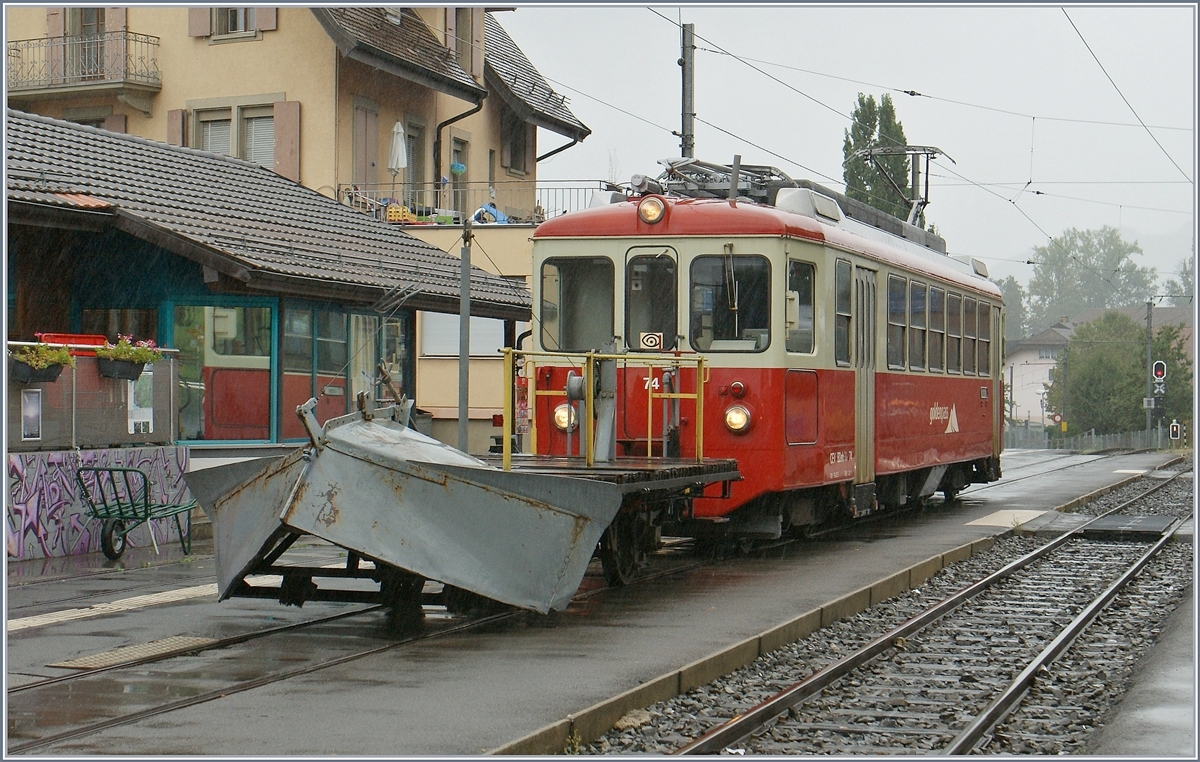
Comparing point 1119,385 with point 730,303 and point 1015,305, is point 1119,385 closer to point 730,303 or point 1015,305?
point 730,303

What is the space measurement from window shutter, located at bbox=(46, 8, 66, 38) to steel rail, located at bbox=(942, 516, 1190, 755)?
2347cm

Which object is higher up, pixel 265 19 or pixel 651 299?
pixel 265 19

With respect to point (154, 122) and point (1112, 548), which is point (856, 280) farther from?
point (154, 122)

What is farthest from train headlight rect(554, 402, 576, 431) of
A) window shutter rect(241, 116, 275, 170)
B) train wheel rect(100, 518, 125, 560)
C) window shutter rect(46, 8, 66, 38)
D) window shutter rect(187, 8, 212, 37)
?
window shutter rect(46, 8, 66, 38)

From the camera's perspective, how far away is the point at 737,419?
12.5 meters

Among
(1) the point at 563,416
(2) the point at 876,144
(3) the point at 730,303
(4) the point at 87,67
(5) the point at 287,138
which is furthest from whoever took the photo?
(2) the point at 876,144

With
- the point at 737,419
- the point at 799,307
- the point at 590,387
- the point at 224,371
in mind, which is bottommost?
the point at 737,419

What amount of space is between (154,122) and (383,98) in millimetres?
4463

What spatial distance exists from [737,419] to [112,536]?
5.56 m

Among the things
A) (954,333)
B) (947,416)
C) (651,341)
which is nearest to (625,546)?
(651,341)

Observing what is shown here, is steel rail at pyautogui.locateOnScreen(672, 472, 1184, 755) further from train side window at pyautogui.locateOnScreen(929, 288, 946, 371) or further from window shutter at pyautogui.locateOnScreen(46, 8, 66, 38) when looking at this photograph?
window shutter at pyautogui.locateOnScreen(46, 8, 66, 38)

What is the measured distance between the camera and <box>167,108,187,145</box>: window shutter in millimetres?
28188

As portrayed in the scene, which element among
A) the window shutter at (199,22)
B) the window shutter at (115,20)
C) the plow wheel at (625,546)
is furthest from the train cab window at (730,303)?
the window shutter at (115,20)

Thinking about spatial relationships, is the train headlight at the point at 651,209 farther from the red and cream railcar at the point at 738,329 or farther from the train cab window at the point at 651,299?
the train cab window at the point at 651,299
